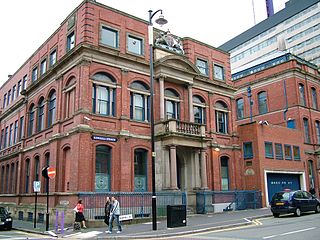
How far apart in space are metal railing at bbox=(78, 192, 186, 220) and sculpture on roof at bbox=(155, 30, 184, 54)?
11402mm

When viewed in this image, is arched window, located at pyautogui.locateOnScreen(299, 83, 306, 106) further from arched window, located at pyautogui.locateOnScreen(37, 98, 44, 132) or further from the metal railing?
arched window, located at pyautogui.locateOnScreen(37, 98, 44, 132)

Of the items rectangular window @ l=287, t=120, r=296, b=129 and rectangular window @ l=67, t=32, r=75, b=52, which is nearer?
rectangular window @ l=67, t=32, r=75, b=52

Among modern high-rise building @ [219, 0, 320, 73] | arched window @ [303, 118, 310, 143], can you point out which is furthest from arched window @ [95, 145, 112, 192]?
modern high-rise building @ [219, 0, 320, 73]

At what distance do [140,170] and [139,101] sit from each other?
16.0ft

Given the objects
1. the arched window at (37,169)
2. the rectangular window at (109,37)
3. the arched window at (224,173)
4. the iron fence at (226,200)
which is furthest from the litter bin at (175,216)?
the arched window at (37,169)

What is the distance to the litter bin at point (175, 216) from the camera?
650 inches

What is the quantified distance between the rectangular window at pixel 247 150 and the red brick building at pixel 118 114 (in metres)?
0.82

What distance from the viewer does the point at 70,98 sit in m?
24.0

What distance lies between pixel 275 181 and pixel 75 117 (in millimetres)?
19302

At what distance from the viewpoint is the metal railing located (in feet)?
65.9

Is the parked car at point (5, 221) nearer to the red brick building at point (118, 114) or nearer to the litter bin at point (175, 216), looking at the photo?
the red brick building at point (118, 114)

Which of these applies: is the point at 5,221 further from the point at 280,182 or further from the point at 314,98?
the point at 314,98

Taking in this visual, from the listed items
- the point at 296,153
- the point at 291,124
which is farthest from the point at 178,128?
the point at 291,124

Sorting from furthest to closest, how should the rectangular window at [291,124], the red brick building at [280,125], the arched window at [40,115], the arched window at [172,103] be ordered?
1. the rectangular window at [291,124]
2. the red brick building at [280,125]
3. the arched window at [40,115]
4. the arched window at [172,103]
